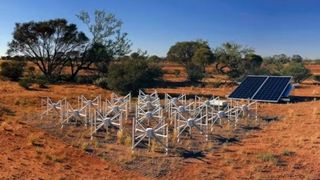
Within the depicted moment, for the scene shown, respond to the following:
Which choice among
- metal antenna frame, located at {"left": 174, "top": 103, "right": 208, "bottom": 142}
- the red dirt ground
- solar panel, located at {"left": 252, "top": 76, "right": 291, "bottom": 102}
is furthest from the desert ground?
solar panel, located at {"left": 252, "top": 76, "right": 291, "bottom": 102}

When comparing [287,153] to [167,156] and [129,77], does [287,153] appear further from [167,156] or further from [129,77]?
[129,77]

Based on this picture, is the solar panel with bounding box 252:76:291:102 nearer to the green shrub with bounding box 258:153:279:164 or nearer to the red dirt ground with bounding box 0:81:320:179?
the red dirt ground with bounding box 0:81:320:179

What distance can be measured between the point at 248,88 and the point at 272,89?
1738 mm

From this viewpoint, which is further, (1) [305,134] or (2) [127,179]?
(1) [305,134]

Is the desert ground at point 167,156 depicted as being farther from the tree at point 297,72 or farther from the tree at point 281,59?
the tree at point 281,59

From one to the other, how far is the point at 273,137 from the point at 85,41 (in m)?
36.7

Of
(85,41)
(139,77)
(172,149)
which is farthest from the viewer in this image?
(85,41)

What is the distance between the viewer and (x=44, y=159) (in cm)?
1490

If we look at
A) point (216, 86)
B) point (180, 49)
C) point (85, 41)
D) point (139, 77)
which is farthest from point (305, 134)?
point (180, 49)

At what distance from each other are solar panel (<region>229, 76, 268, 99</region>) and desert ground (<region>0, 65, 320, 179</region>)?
6.92 meters

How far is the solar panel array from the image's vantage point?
28578 mm

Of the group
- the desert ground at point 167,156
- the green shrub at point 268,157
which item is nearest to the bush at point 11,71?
the desert ground at point 167,156

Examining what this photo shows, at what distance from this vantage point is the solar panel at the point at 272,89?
93.2ft

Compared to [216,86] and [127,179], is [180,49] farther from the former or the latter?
[127,179]
